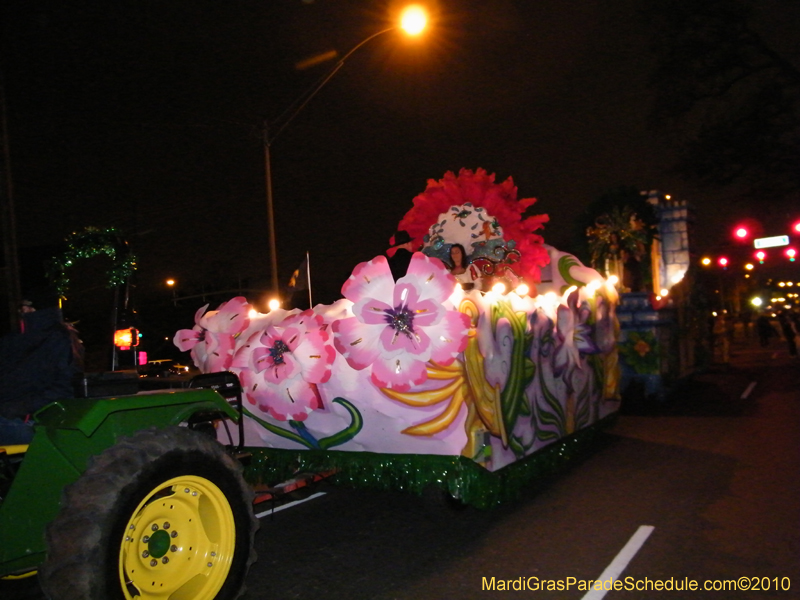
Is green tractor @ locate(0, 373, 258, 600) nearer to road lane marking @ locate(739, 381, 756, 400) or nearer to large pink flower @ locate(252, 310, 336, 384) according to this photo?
large pink flower @ locate(252, 310, 336, 384)

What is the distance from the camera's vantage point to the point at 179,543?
3.59m

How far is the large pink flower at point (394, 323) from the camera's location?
479 centimetres

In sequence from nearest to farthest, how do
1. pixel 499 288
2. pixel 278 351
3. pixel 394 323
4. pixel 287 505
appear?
pixel 394 323
pixel 278 351
pixel 499 288
pixel 287 505

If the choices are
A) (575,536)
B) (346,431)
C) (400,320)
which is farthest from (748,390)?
(400,320)

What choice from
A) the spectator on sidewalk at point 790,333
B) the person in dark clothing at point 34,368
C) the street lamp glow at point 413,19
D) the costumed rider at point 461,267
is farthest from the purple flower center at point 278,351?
the spectator on sidewalk at point 790,333

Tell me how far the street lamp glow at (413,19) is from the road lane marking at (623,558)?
6.72 metres

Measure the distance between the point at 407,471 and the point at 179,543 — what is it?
72.5 inches

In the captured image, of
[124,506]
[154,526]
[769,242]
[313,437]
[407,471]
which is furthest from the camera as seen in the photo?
[769,242]

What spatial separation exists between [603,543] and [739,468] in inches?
110

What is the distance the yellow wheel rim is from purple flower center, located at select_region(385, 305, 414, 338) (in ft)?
5.36

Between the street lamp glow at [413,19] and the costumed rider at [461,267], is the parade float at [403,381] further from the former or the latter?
the street lamp glow at [413,19]

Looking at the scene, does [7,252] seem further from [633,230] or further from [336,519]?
[633,230]

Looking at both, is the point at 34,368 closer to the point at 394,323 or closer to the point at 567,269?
the point at 394,323

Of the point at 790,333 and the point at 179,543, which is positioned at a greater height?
the point at 179,543
